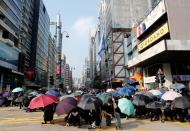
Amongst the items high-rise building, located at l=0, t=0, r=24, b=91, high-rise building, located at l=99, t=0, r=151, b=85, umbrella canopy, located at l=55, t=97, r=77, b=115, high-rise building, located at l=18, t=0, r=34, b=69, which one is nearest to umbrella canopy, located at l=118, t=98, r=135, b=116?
umbrella canopy, located at l=55, t=97, r=77, b=115

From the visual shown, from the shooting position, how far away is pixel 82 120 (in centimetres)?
1378

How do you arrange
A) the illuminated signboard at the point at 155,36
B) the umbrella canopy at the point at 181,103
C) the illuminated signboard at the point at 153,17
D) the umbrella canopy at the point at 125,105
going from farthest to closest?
the illuminated signboard at the point at 153,17
the illuminated signboard at the point at 155,36
the umbrella canopy at the point at 125,105
the umbrella canopy at the point at 181,103

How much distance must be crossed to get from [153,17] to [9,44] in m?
32.6

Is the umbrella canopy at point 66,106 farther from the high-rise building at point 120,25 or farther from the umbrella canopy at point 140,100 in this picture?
the high-rise building at point 120,25

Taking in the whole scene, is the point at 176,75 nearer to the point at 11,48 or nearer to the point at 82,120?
the point at 82,120

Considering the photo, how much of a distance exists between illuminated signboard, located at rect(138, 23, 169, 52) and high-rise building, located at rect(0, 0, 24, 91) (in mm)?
28141

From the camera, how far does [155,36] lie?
127 feet

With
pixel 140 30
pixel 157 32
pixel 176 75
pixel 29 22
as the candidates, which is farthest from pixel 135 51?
pixel 29 22

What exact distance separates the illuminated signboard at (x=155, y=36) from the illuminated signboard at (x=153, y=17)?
1.91m

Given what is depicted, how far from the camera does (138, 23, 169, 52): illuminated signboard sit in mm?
34987

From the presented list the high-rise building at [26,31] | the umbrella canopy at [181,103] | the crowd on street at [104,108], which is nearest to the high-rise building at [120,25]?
the high-rise building at [26,31]

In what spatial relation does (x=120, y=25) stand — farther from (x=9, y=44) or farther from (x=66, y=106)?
(x=66, y=106)

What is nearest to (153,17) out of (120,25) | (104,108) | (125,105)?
(125,105)

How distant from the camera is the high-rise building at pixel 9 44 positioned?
48287 mm
